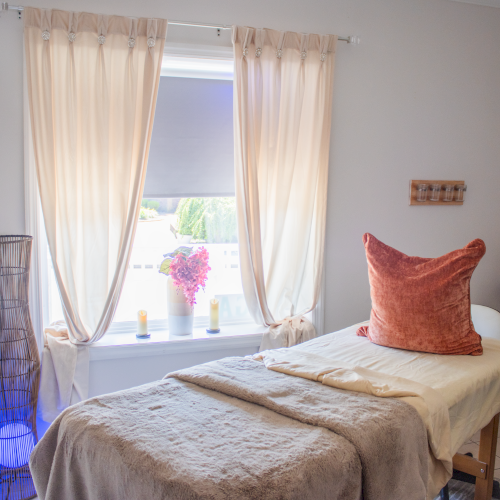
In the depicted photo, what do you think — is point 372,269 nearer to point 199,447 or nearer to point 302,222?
point 302,222

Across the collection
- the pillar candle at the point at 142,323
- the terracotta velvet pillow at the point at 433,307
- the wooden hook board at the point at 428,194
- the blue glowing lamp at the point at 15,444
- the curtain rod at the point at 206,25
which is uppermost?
the curtain rod at the point at 206,25

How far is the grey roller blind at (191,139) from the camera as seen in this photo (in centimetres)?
264

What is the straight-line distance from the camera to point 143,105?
2439 millimetres

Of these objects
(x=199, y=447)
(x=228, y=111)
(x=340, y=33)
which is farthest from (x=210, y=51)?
(x=199, y=447)

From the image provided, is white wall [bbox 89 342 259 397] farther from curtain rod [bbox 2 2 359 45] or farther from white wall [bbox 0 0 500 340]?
curtain rod [bbox 2 2 359 45]

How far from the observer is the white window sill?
253 cm

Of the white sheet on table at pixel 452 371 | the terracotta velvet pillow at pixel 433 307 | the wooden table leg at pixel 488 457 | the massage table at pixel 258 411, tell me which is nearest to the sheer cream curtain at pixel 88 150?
the massage table at pixel 258 411

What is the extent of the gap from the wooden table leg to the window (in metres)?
1.45

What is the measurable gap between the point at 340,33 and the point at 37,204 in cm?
195

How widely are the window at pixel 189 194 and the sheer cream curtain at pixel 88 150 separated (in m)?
0.19

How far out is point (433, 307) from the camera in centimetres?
205

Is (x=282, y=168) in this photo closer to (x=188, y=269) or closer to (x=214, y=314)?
(x=188, y=269)

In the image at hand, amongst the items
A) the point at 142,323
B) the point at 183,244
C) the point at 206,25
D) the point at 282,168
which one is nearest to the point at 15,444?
the point at 142,323

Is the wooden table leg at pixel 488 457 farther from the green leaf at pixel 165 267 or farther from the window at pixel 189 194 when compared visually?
the green leaf at pixel 165 267
